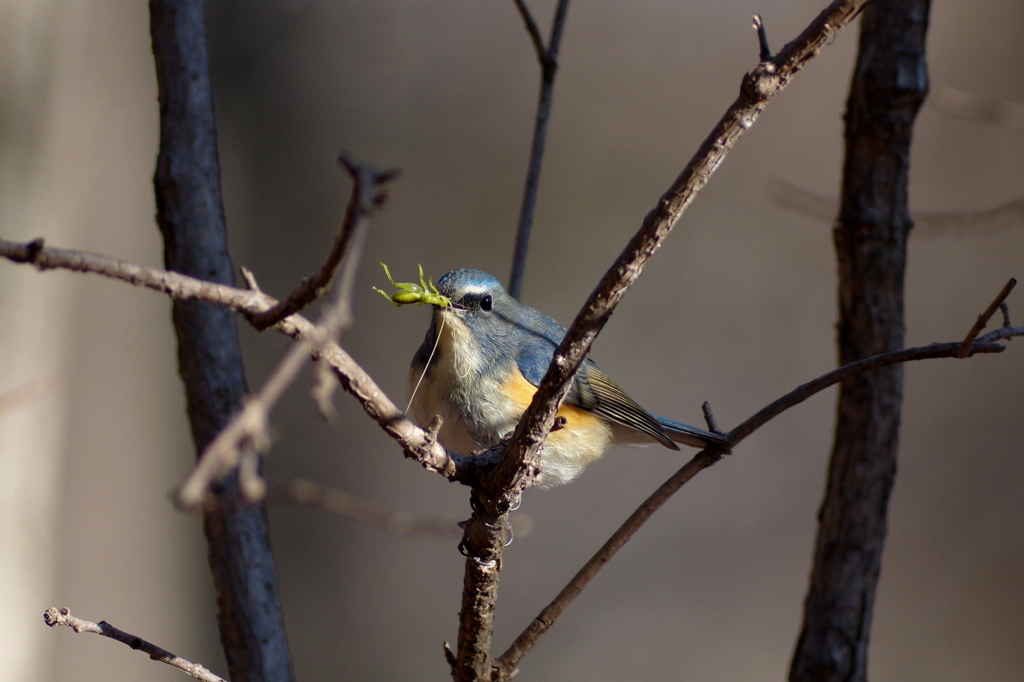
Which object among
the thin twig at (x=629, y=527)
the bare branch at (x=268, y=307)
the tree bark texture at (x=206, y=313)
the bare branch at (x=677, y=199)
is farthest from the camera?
the tree bark texture at (x=206, y=313)

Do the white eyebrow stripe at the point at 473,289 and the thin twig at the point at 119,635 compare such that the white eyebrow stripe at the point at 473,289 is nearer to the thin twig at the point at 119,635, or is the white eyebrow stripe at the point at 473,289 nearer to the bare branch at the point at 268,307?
the bare branch at the point at 268,307

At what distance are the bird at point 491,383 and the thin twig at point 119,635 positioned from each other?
0.67m

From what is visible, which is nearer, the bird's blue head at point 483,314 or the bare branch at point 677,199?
the bare branch at point 677,199

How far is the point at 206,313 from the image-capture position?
4.79ft

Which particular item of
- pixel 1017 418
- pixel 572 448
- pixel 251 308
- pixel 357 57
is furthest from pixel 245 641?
pixel 357 57

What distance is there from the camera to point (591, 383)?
1.96 meters

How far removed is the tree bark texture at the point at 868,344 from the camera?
5.40 ft

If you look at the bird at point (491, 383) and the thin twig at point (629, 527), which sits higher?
the bird at point (491, 383)

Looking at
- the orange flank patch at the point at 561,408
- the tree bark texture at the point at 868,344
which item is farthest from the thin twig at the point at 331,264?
the tree bark texture at the point at 868,344

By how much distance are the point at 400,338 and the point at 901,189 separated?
2.33 m

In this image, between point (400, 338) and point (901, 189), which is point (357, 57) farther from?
point (901, 189)

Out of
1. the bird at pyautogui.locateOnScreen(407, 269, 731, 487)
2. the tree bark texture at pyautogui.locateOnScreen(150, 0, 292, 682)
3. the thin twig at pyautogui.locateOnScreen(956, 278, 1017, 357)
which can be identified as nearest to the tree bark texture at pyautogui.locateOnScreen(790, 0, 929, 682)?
the bird at pyautogui.locateOnScreen(407, 269, 731, 487)

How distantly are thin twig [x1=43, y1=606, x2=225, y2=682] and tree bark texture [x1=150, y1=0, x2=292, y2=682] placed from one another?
0.35 meters

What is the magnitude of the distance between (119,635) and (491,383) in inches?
34.8
